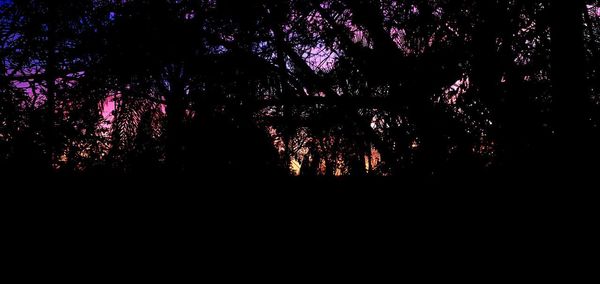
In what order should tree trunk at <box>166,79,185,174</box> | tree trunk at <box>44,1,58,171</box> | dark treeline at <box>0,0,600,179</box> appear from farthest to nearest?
tree trunk at <box>44,1,58,171</box> < tree trunk at <box>166,79,185,174</box> < dark treeline at <box>0,0,600,179</box>

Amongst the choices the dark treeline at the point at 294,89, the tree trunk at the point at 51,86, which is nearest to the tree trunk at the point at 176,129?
the dark treeline at the point at 294,89

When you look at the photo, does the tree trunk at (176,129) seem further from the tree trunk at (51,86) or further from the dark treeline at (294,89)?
the tree trunk at (51,86)

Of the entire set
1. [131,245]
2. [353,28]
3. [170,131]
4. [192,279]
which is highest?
[353,28]

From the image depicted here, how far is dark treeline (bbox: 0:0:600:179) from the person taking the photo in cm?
423

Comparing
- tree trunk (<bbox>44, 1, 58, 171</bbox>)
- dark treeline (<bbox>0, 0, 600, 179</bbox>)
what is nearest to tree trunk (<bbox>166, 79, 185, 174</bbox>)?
dark treeline (<bbox>0, 0, 600, 179</bbox>)

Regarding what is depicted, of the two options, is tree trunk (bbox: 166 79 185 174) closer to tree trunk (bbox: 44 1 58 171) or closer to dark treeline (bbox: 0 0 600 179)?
dark treeline (bbox: 0 0 600 179)

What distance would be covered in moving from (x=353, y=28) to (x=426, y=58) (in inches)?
94.8

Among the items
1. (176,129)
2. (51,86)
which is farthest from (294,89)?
(51,86)

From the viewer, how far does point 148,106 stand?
7664 millimetres

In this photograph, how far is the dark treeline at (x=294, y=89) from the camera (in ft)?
13.9

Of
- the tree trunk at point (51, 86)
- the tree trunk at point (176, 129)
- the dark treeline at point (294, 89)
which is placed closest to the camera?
the dark treeline at point (294, 89)

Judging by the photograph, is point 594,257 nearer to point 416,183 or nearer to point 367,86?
point 416,183

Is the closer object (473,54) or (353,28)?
(473,54)

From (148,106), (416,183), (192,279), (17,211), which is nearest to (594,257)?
(416,183)
